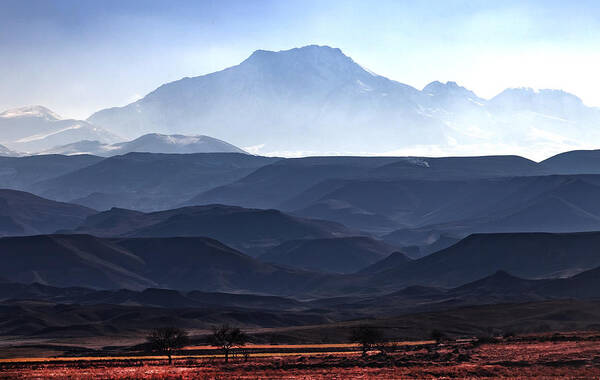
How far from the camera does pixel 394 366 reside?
69.4m

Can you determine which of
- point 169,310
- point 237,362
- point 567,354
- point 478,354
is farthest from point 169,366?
point 169,310

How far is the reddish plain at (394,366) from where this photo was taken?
208 ft

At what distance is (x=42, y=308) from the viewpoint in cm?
19750

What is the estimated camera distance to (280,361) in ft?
251

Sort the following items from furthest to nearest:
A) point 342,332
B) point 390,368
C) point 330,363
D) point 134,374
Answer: point 342,332
point 330,363
point 390,368
point 134,374

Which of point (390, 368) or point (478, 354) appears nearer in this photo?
point (390, 368)

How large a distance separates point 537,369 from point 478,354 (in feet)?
30.7

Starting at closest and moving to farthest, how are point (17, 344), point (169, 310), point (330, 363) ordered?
1. point (330, 363)
2. point (17, 344)
3. point (169, 310)

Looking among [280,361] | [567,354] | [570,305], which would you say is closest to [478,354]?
[567,354]

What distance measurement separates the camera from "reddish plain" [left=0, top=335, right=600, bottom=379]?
208 ft

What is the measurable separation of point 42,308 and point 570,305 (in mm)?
100304

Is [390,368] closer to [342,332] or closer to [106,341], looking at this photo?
[342,332]

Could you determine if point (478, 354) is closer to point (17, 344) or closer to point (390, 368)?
point (390, 368)

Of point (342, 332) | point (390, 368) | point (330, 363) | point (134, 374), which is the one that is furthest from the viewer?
point (342, 332)
